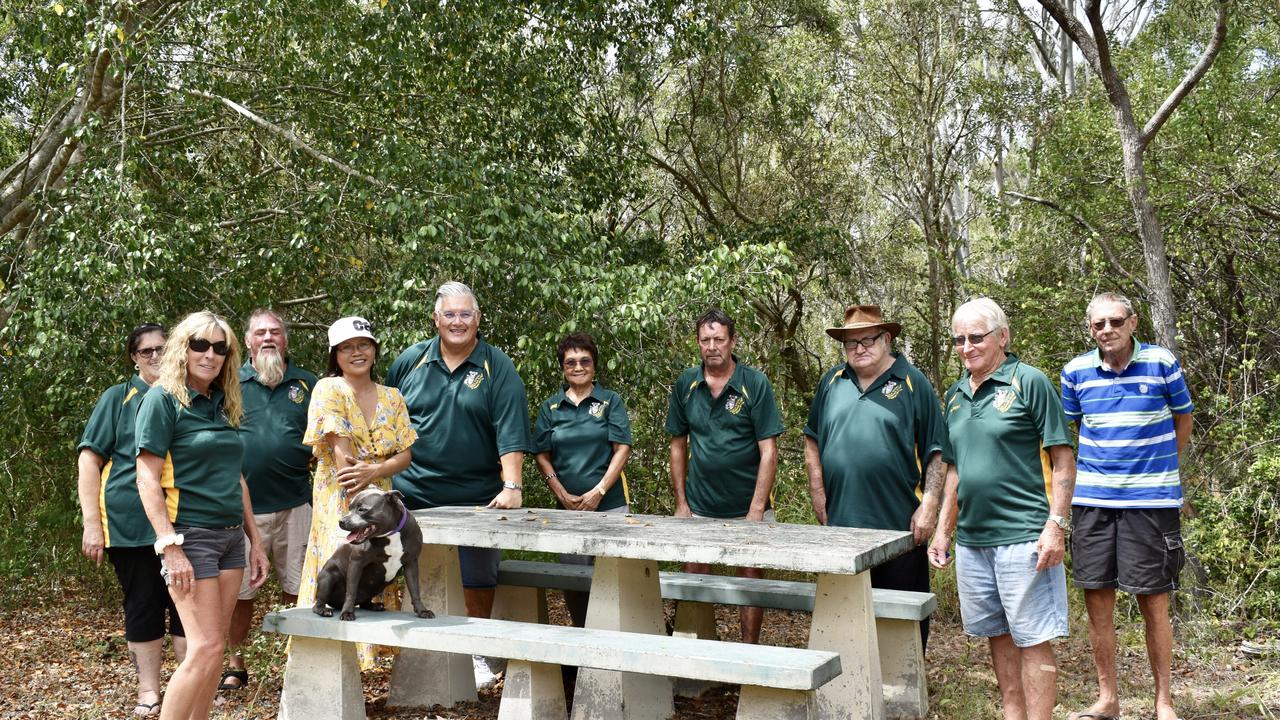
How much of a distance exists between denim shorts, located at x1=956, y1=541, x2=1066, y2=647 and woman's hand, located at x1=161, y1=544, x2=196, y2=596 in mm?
2987

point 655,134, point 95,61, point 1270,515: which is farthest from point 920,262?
point 95,61

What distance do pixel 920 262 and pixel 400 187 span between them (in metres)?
8.30

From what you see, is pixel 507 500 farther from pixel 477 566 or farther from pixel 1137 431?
pixel 1137 431

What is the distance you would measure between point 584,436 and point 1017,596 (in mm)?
2439

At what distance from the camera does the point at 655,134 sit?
1216 cm

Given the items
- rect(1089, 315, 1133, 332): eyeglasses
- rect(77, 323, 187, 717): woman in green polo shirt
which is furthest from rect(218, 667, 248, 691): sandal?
rect(1089, 315, 1133, 332): eyeglasses

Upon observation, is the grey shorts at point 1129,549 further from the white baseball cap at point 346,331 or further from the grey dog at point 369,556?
the white baseball cap at point 346,331

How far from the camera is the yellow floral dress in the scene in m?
4.65

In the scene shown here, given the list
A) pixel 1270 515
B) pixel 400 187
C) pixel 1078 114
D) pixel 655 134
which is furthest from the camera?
pixel 655 134

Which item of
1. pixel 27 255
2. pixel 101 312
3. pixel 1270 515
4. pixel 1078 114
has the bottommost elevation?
pixel 1270 515

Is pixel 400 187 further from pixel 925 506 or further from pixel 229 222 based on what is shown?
pixel 925 506

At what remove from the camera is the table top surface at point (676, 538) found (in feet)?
12.9

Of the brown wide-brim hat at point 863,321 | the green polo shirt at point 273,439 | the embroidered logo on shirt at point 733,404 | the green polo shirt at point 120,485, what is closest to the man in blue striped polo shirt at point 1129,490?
the brown wide-brim hat at point 863,321

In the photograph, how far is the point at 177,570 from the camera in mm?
3604
